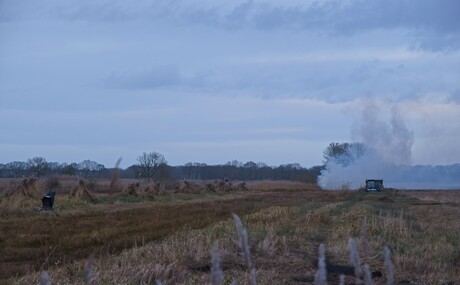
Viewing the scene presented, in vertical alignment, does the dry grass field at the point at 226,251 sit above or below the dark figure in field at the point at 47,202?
below

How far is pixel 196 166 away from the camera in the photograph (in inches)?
6698

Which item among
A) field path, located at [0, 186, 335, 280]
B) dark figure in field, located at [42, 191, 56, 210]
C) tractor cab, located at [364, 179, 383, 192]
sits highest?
tractor cab, located at [364, 179, 383, 192]

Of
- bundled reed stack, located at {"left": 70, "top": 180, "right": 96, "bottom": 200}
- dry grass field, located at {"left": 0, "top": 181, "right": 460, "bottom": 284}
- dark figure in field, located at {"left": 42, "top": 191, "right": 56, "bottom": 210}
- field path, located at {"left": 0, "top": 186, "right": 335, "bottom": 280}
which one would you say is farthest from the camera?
bundled reed stack, located at {"left": 70, "top": 180, "right": 96, "bottom": 200}

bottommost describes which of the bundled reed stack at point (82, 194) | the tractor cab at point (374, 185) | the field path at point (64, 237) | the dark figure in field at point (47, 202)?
the field path at point (64, 237)

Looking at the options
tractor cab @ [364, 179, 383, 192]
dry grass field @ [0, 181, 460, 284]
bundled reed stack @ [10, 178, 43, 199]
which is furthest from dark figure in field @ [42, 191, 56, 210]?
tractor cab @ [364, 179, 383, 192]

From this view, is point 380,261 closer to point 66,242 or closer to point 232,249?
point 232,249

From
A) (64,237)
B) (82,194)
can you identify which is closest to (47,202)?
(82,194)

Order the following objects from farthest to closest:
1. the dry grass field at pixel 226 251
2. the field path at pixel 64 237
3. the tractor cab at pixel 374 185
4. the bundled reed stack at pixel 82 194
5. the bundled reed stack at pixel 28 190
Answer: the tractor cab at pixel 374 185 < the bundled reed stack at pixel 82 194 < the bundled reed stack at pixel 28 190 < the field path at pixel 64 237 < the dry grass field at pixel 226 251

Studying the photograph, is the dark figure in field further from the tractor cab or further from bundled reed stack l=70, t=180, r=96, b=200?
the tractor cab

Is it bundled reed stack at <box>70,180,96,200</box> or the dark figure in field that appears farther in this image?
bundled reed stack at <box>70,180,96,200</box>

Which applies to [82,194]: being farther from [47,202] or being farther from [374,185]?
[374,185]

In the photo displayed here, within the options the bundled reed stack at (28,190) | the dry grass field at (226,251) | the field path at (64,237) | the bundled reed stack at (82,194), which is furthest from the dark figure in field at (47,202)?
the bundled reed stack at (82,194)

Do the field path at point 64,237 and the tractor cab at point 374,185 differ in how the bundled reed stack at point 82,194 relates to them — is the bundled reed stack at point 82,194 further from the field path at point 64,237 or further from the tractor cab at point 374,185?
the tractor cab at point 374,185

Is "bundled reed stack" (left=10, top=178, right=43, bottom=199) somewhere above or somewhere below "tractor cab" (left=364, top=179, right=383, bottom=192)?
below
